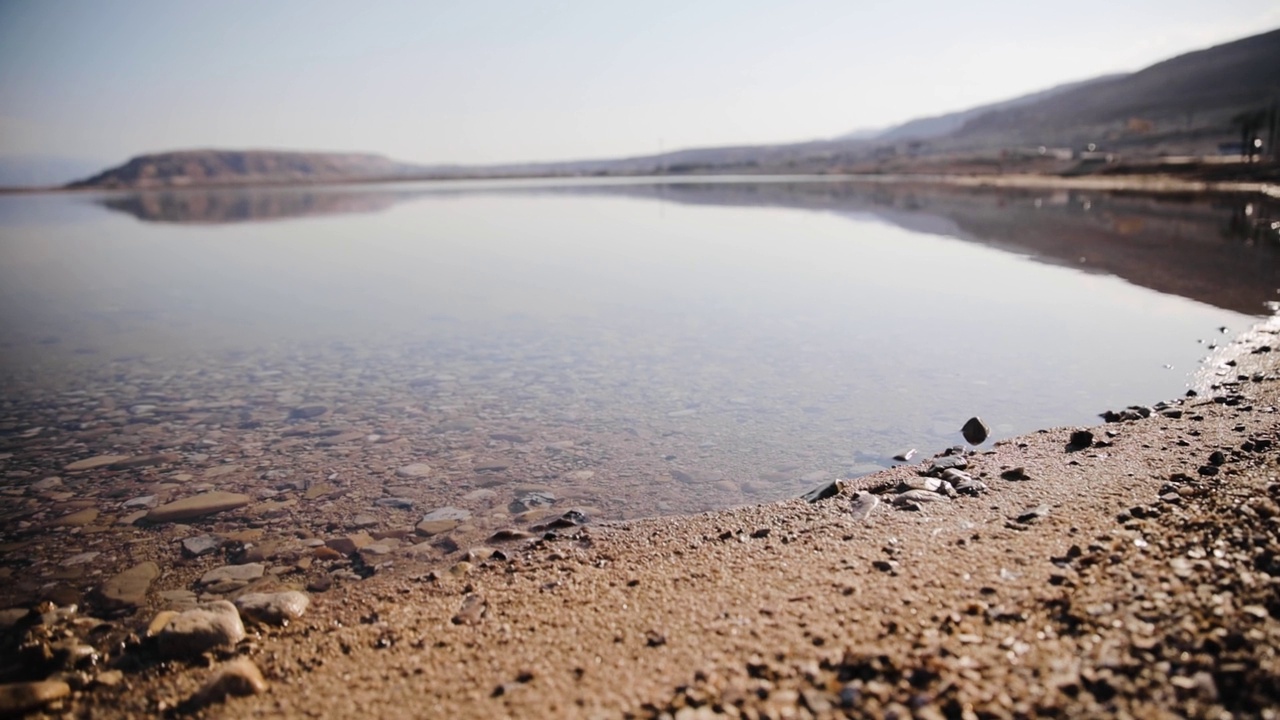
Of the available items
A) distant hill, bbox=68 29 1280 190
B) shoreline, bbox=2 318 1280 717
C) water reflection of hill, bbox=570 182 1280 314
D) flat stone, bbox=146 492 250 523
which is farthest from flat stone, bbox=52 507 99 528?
distant hill, bbox=68 29 1280 190

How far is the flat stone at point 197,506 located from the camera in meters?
5.55

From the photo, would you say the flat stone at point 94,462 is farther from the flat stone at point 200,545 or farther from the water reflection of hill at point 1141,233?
the water reflection of hill at point 1141,233

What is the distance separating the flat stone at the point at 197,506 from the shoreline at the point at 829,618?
38.8 inches

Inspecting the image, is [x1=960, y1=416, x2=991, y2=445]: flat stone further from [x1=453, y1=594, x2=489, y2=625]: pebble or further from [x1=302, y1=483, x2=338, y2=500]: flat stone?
[x1=302, y1=483, x2=338, y2=500]: flat stone

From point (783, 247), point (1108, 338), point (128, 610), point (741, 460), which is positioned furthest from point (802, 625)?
point (783, 247)

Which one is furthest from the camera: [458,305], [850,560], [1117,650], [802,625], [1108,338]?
[458,305]

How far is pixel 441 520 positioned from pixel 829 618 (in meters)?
3.01

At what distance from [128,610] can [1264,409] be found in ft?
28.5

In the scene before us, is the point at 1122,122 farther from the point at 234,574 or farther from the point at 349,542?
the point at 234,574

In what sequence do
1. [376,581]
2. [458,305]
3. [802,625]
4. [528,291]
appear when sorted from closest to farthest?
[802,625] → [376,581] → [458,305] → [528,291]

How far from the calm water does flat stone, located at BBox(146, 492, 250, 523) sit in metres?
1.02

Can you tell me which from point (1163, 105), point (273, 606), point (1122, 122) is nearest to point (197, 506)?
point (273, 606)

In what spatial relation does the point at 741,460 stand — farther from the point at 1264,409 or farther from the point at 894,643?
the point at 1264,409

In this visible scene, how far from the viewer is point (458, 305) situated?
14.4 meters
